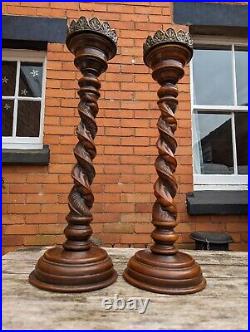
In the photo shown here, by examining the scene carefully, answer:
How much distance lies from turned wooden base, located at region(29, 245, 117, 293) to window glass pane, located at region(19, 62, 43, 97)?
1.31 metres

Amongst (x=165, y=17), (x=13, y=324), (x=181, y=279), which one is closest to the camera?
(x=13, y=324)

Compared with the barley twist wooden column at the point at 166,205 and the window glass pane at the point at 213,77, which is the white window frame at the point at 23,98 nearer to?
the window glass pane at the point at 213,77

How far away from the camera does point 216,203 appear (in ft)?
5.54

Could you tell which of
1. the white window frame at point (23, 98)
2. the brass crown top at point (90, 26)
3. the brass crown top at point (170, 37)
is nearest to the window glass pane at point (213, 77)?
the white window frame at point (23, 98)

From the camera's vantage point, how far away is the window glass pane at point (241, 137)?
6.35 feet

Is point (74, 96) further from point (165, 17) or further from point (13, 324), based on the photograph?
point (13, 324)

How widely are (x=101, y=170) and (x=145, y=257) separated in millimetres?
893

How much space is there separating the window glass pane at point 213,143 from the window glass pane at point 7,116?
1165 mm

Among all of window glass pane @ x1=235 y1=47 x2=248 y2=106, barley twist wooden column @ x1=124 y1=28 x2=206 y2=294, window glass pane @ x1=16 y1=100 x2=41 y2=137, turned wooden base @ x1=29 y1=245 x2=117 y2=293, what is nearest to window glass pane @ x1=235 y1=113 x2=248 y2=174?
window glass pane @ x1=235 y1=47 x2=248 y2=106

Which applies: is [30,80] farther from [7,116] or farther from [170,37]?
[170,37]

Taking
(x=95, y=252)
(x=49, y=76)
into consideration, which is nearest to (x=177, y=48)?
(x=95, y=252)

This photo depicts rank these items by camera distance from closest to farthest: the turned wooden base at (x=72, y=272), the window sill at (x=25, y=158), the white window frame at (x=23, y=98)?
the turned wooden base at (x=72, y=272), the window sill at (x=25, y=158), the white window frame at (x=23, y=98)

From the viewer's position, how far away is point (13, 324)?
66 centimetres

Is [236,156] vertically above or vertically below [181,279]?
above
